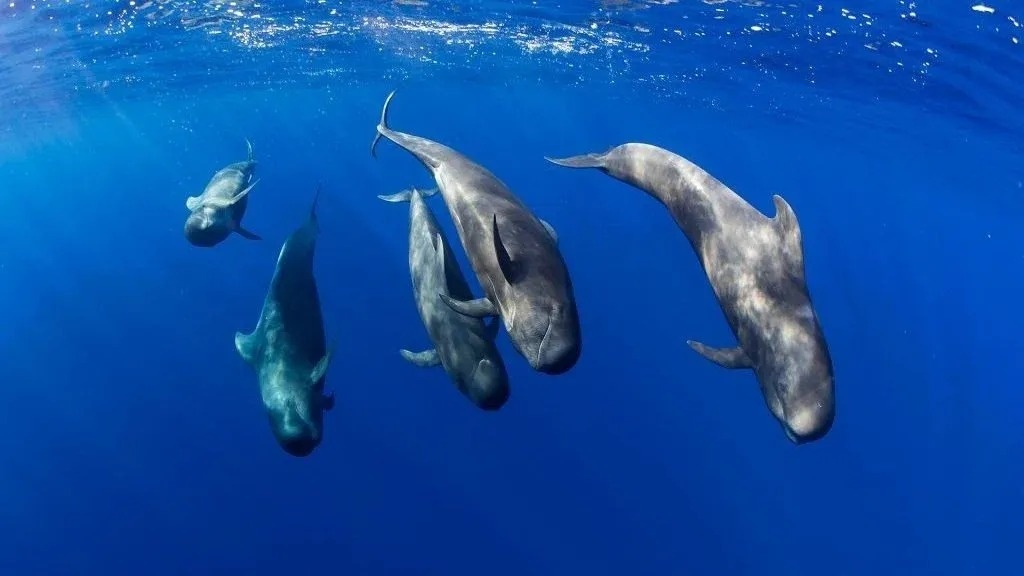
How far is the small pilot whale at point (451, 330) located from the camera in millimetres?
7691

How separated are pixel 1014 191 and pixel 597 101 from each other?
24194 millimetres

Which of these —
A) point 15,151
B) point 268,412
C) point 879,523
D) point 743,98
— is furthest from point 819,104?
point 15,151

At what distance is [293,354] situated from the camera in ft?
33.9

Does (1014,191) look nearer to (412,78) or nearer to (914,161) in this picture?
(914,161)

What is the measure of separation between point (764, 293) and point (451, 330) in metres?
3.44

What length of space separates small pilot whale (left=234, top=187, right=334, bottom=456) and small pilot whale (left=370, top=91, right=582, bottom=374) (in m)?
3.72

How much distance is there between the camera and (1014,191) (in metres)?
38.6

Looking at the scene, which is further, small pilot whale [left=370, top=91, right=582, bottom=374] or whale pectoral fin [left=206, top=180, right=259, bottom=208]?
whale pectoral fin [left=206, top=180, right=259, bottom=208]

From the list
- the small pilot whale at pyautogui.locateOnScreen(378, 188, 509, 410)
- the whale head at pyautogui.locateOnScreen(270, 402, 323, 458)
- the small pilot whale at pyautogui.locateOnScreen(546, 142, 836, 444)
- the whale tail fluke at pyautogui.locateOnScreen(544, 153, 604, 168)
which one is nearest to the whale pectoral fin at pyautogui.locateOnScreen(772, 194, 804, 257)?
the small pilot whale at pyautogui.locateOnScreen(546, 142, 836, 444)

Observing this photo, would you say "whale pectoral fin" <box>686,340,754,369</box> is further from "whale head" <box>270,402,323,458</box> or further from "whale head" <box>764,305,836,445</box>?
"whale head" <box>270,402,323,458</box>

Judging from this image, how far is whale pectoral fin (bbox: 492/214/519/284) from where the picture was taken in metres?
5.97

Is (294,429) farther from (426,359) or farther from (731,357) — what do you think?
(731,357)

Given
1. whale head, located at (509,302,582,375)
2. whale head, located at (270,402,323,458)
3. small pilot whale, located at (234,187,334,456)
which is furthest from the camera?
small pilot whale, located at (234,187,334,456)

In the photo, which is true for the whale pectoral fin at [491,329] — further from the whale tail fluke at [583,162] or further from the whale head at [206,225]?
the whale head at [206,225]
